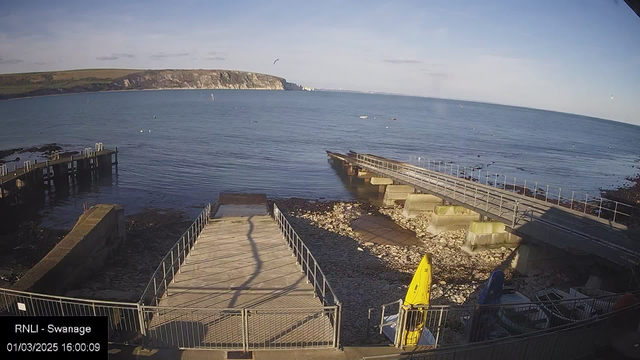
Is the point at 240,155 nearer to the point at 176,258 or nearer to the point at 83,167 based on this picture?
the point at 83,167

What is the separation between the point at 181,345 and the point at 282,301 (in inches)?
116

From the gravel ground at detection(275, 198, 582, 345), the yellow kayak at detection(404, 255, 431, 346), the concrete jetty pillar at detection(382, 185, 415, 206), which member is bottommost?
the gravel ground at detection(275, 198, 582, 345)

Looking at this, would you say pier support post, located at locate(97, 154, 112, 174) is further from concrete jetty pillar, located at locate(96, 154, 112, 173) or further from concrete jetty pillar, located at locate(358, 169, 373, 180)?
concrete jetty pillar, located at locate(358, 169, 373, 180)

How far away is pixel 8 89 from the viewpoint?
159250mm

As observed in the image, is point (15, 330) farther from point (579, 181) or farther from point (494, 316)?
point (579, 181)

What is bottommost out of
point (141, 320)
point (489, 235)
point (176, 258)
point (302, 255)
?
point (176, 258)

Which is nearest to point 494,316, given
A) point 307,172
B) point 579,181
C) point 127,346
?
point 127,346

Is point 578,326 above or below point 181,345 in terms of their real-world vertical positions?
above

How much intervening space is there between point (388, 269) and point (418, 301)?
10459 millimetres

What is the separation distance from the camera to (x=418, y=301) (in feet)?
26.1

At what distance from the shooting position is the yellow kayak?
785cm

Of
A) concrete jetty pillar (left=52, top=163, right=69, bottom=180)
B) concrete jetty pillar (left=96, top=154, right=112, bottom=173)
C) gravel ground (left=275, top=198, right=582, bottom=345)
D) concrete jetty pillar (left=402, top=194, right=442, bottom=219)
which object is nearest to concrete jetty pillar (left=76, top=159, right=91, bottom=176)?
concrete jetty pillar (left=96, top=154, right=112, bottom=173)
